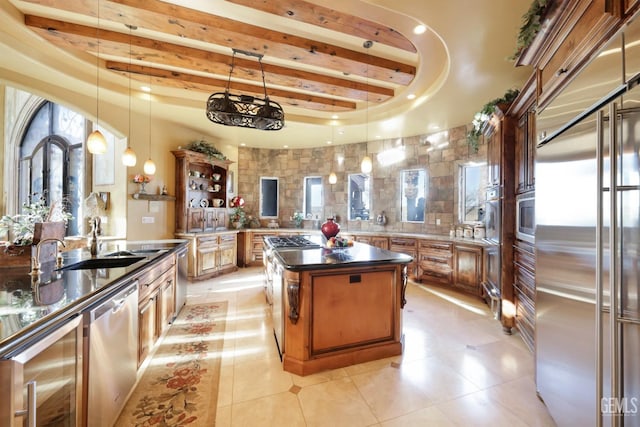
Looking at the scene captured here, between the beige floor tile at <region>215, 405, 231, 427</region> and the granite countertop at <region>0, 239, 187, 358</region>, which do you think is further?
the beige floor tile at <region>215, 405, 231, 427</region>

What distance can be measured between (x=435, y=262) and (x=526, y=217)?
7.54 ft

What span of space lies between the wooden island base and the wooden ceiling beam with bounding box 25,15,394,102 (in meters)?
A: 2.68

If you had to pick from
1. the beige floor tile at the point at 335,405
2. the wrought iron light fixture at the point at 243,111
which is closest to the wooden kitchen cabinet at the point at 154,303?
the beige floor tile at the point at 335,405

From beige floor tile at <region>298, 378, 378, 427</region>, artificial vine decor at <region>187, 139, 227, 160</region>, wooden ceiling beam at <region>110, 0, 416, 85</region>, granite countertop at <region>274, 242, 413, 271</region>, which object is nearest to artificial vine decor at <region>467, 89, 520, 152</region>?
wooden ceiling beam at <region>110, 0, 416, 85</region>

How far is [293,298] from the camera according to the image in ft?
6.87

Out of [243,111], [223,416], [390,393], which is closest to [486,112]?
[243,111]

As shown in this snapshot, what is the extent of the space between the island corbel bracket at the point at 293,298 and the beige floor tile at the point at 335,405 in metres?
0.56

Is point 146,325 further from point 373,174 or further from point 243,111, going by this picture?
point 373,174

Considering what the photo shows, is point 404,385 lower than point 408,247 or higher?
lower

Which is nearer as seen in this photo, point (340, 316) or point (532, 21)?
point (532, 21)

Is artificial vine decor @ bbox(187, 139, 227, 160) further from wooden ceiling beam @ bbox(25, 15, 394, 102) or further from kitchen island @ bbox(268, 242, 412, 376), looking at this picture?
kitchen island @ bbox(268, 242, 412, 376)

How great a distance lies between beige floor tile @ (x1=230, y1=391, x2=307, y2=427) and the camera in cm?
164

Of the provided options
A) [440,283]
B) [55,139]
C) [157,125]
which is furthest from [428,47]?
[55,139]

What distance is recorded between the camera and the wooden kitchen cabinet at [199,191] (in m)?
4.90
